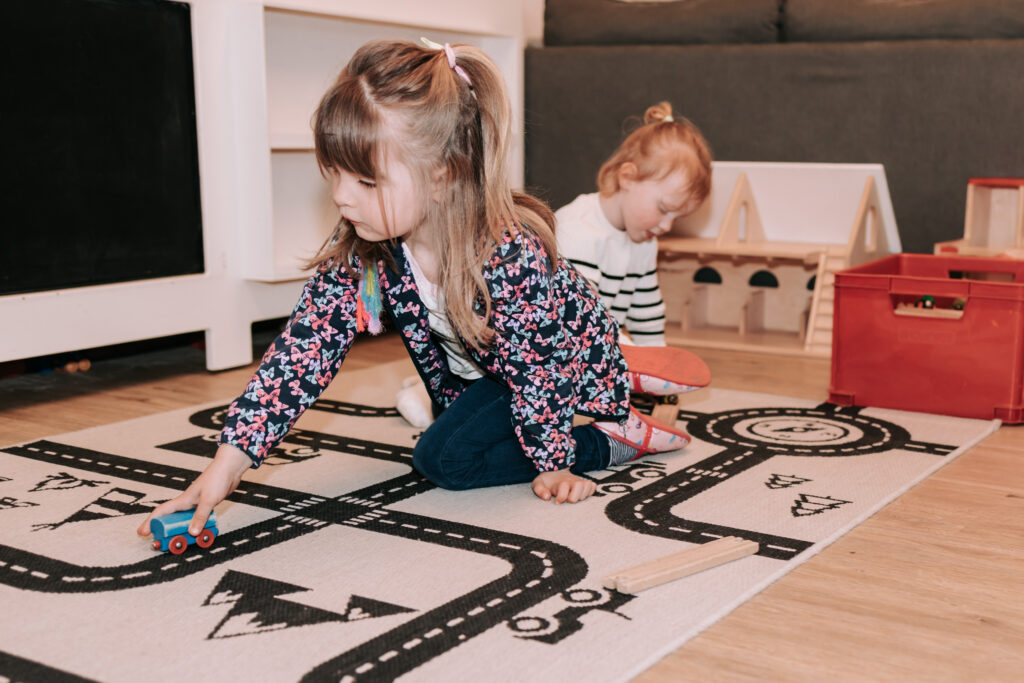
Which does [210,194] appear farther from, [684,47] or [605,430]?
[684,47]

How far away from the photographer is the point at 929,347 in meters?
1.44

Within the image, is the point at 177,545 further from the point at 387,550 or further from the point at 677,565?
the point at 677,565

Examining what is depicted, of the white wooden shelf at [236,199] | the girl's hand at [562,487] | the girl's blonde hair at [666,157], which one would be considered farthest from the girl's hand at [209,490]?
the girl's blonde hair at [666,157]

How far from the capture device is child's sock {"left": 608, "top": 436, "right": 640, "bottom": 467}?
46.7 inches

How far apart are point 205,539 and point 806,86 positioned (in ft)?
4.91

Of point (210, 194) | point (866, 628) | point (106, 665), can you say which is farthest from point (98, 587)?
point (210, 194)

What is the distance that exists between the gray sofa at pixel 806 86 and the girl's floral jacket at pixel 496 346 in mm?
1051

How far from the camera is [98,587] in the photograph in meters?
0.84

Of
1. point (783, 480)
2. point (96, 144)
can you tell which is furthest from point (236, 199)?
point (783, 480)

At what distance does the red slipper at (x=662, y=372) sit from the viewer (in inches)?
52.6

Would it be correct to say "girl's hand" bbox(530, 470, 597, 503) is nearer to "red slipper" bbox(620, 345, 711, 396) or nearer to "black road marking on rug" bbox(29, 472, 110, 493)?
"red slipper" bbox(620, 345, 711, 396)

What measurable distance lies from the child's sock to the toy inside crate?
74 centimetres

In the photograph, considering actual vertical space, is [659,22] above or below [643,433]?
above

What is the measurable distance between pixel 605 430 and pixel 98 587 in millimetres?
549
